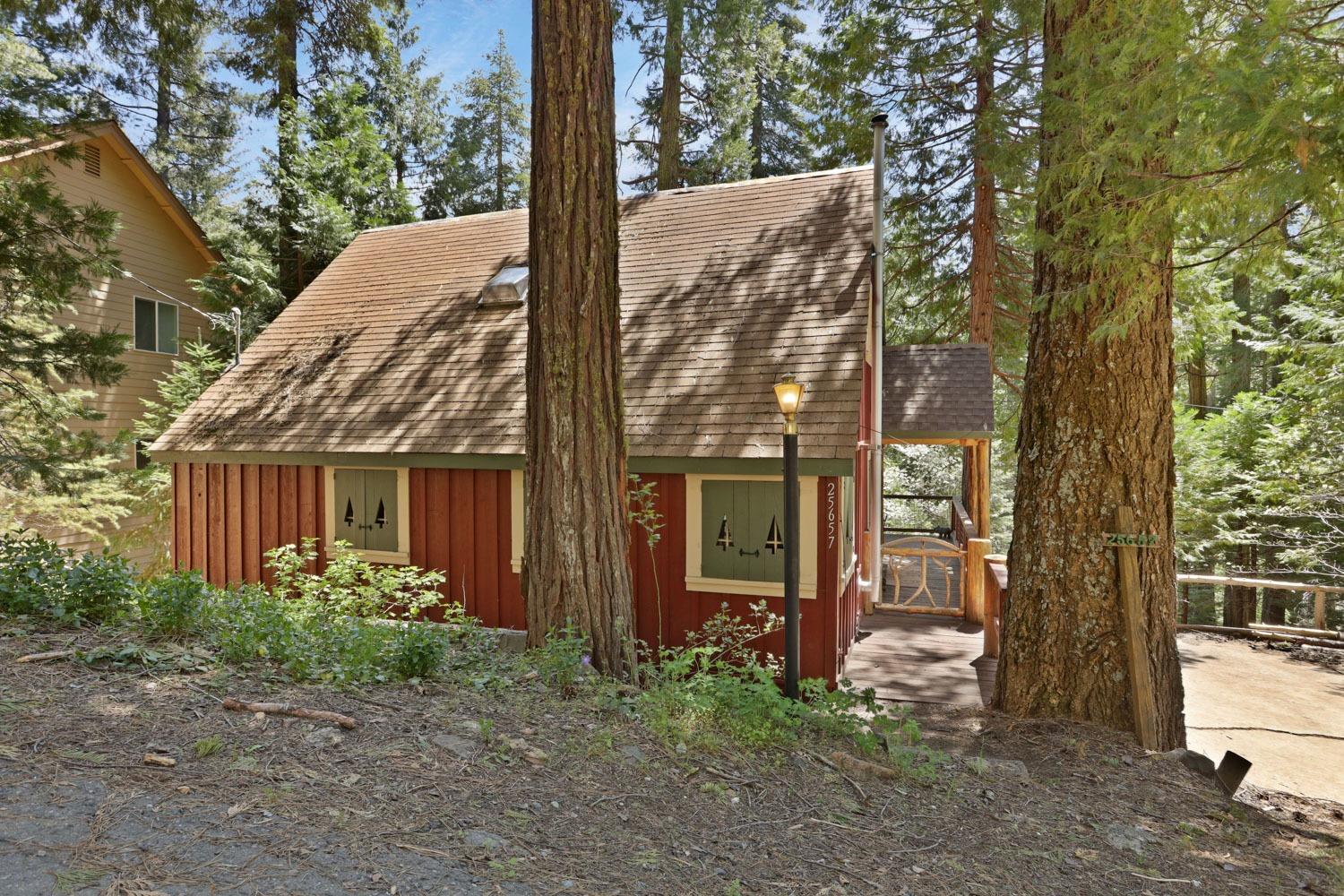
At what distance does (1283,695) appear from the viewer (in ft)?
23.9

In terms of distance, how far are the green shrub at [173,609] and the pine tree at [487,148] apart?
2057 cm

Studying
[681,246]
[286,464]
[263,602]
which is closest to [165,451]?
[286,464]

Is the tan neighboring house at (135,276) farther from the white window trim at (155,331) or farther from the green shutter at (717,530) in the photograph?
the green shutter at (717,530)

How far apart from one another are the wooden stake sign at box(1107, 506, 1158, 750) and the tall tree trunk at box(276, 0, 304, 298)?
15476 mm

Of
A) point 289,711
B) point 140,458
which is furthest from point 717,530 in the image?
point 140,458

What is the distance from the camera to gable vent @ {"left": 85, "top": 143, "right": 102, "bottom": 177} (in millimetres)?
13305

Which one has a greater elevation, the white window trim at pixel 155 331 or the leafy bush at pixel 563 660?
the white window trim at pixel 155 331

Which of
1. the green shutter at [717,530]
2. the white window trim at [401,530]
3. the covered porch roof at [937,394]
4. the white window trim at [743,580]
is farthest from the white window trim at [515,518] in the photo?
the covered porch roof at [937,394]

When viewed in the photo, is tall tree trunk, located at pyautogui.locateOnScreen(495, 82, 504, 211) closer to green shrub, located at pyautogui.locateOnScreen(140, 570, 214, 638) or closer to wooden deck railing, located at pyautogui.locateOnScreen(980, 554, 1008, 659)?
wooden deck railing, located at pyautogui.locateOnScreen(980, 554, 1008, 659)

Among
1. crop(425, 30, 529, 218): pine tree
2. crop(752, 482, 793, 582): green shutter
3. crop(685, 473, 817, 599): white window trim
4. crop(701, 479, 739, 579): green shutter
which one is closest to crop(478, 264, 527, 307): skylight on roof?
crop(685, 473, 817, 599): white window trim

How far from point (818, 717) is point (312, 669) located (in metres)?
2.70

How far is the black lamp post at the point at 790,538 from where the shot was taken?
4.96 meters

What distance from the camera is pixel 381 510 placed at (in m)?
8.83

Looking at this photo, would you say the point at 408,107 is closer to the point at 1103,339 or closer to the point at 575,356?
the point at 575,356
